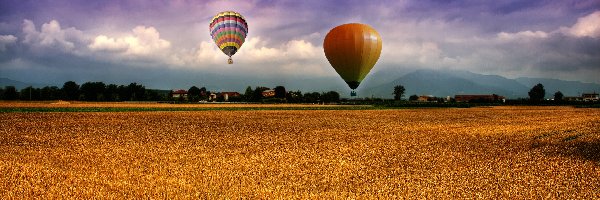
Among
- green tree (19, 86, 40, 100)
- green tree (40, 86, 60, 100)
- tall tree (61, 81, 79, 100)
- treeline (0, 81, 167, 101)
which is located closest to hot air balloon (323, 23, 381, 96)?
treeline (0, 81, 167, 101)

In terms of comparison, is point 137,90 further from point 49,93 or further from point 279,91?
point 279,91

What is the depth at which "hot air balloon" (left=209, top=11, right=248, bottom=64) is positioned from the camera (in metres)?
52.1

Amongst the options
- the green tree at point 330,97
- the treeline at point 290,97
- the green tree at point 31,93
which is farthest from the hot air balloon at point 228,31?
the green tree at point 31,93

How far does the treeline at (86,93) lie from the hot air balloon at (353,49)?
116 metres

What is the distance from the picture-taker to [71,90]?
156 metres

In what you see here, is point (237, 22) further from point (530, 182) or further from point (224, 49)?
point (530, 182)

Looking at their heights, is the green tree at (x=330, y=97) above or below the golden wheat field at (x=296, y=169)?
above

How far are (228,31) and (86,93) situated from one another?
123 meters

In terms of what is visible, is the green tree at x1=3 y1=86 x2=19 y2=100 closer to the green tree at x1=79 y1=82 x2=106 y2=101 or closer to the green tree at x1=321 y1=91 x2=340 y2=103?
the green tree at x1=79 y1=82 x2=106 y2=101

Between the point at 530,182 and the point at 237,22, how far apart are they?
152 feet

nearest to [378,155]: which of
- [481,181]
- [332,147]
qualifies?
[332,147]

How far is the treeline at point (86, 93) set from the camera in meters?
134

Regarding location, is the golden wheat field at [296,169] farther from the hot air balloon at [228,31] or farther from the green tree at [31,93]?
the green tree at [31,93]

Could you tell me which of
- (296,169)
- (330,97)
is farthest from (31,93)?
(296,169)
